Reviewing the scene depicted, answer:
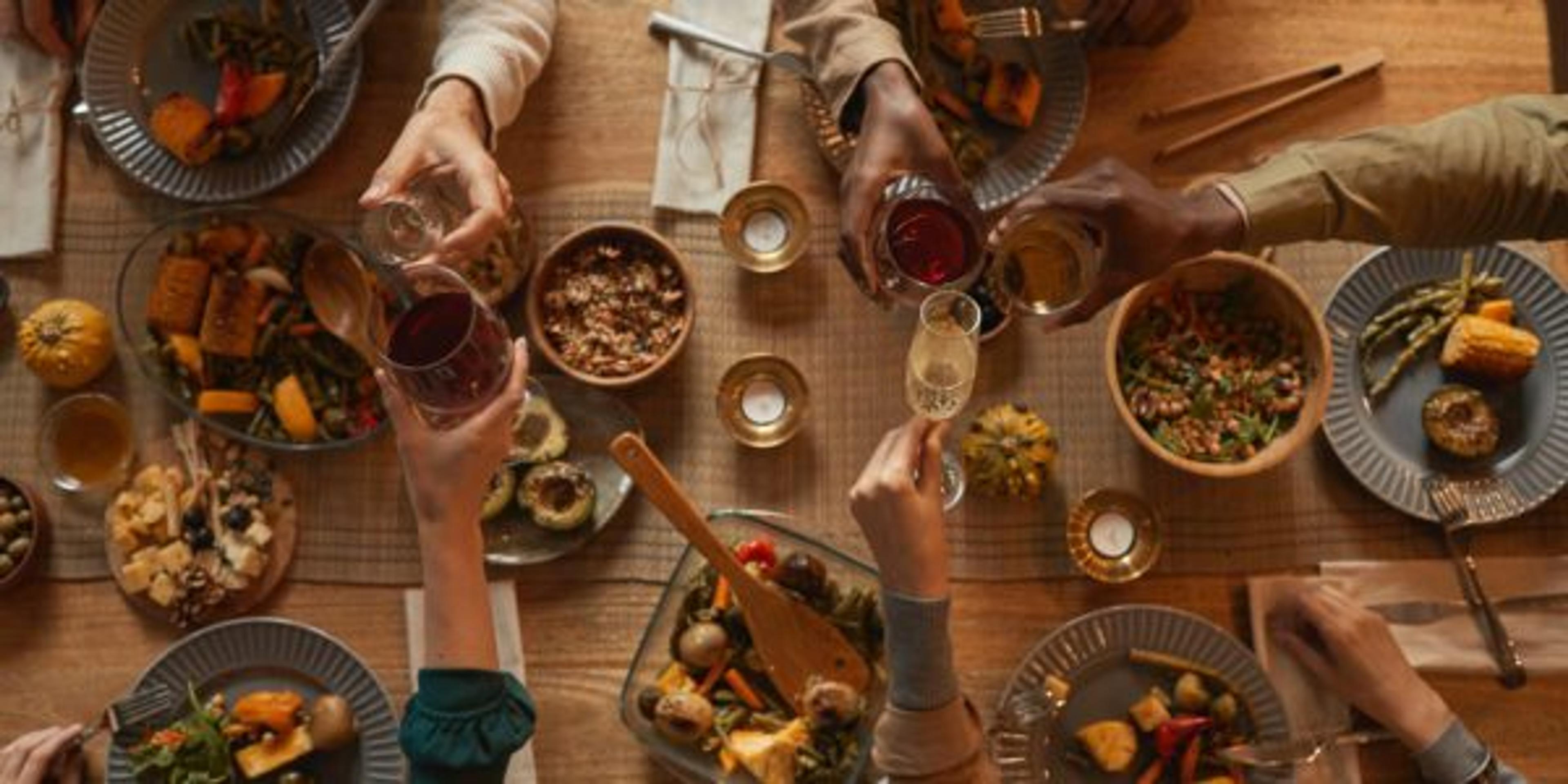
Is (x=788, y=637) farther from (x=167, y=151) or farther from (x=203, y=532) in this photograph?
(x=167, y=151)

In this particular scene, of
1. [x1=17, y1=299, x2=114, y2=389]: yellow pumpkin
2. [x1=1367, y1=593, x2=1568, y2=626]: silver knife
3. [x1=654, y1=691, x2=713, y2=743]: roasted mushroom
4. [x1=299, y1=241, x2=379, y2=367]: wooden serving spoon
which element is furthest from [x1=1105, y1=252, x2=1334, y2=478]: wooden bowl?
[x1=17, y1=299, x2=114, y2=389]: yellow pumpkin

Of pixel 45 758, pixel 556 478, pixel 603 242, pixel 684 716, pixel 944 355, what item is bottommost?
pixel 45 758

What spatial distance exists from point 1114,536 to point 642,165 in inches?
40.6

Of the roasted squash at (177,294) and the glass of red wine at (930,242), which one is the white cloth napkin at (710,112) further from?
the roasted squash at (177,294)

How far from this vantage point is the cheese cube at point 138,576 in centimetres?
209

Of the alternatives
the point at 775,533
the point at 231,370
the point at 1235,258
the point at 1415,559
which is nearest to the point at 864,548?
the point at 775,533

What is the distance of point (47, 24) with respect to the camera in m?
2.23

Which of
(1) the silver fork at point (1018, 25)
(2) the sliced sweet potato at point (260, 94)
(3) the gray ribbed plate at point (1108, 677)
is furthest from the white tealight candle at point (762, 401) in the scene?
(2) the sliced sweet potato at point (260, 94)

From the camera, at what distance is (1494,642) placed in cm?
208

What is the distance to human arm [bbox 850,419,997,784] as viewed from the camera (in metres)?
1.65

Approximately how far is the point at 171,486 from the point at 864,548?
1.15 metres

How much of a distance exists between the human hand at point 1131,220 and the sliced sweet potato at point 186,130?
134 centimetres

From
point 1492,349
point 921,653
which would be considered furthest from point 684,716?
point 1492,349

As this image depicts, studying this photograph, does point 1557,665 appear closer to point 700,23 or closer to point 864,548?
point 864,548
